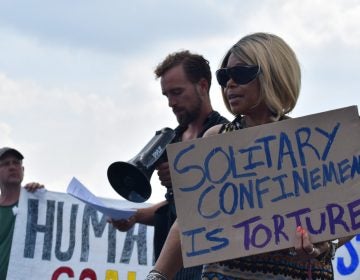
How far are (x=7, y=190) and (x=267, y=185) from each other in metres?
4.29

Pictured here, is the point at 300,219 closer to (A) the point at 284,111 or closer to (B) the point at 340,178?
(B) the point at 340,178

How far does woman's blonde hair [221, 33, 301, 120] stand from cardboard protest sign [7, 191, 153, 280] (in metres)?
4.22

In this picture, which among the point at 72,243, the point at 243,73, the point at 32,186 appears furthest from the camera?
the point at 72,243

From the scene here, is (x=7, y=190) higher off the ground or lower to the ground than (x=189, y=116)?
higher

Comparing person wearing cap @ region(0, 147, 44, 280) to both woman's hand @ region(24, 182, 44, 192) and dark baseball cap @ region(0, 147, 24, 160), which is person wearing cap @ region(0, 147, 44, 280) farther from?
woman's hand @ region(24, 182, 44, 192)

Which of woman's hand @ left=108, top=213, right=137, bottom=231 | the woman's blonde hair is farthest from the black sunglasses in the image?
woman's hand @ left=108, top=213, right=137, bottom=231

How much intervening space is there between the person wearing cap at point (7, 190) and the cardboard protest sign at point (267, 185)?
413 cm

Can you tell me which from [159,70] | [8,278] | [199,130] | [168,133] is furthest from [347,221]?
[8,278]

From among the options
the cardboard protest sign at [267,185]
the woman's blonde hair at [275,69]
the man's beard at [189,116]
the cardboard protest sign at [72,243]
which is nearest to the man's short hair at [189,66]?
the man's beard at [189,116]

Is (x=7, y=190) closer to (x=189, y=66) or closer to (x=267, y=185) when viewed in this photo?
(x=189, y=66)

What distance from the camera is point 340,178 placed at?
3.24m

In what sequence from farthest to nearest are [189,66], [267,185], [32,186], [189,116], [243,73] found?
1. [32,186]
2. [189,66]
3. [189,116]
4. [243,73]
5. [267,185]

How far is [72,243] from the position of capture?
7789 mm

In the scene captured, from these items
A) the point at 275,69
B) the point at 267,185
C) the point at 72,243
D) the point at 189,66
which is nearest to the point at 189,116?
the point at 189,66
